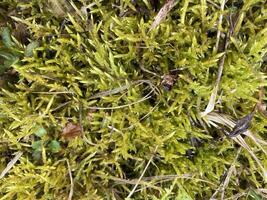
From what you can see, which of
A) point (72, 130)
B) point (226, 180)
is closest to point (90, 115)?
point (72, 130)

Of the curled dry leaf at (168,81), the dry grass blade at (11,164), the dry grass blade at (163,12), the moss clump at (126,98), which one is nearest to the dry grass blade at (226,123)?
the moss clump at (126,98)

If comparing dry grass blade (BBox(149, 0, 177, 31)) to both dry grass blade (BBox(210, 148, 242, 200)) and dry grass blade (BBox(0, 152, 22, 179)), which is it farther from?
dry grass blade (BBox(0, 152, 22, 179))

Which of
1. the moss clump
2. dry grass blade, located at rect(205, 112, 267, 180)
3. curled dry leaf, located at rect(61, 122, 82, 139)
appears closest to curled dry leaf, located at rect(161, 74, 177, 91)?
the moss clump

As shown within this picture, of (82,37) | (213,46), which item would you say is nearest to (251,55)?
(213,46)

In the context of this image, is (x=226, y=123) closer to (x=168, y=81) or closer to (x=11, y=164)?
(x=168, y=81)

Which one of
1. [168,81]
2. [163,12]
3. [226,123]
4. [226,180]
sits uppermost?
[163,12]

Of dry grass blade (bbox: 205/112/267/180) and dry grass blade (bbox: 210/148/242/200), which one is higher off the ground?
dry grass blade (bbox: 205/112/267/180)

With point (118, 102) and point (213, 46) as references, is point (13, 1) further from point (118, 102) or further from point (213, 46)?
point (213, 46)

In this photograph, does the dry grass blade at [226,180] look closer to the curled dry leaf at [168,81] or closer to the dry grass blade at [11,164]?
the curled dry leaf at [168,81]
